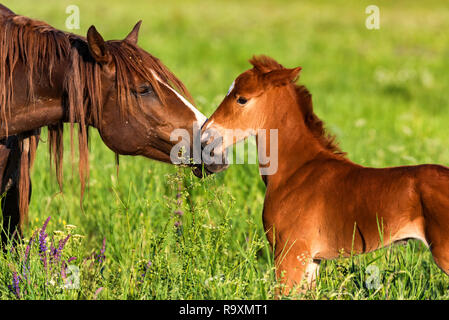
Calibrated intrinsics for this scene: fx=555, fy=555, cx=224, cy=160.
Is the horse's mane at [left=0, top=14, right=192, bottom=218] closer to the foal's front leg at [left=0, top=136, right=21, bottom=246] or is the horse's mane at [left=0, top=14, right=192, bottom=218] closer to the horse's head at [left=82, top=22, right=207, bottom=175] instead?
the horse's head at [left=82, top=22, right=207, bottom=175]

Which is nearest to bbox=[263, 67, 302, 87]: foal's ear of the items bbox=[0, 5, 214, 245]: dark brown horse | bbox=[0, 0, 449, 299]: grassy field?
bbox=[0, 5, 214, 245]: dark brown horse

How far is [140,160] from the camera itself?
6336 mm

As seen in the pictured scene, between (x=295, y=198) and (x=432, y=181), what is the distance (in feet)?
2.58

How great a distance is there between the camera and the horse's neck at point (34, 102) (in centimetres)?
349

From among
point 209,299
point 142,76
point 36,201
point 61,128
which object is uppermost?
point 142,76

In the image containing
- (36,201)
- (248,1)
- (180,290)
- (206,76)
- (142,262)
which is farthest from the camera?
(248,1)

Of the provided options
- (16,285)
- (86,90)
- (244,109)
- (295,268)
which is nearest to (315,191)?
(295,268)

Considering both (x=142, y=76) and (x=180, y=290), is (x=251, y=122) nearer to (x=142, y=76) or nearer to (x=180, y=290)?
(x=142, y=76)

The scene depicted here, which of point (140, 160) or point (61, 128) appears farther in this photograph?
point (140, 160)

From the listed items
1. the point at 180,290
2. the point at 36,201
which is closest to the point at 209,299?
the point at 180,290

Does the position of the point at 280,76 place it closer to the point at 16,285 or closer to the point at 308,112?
the point at 308,112

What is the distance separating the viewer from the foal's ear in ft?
10.8

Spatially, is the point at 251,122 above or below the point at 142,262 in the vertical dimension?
above

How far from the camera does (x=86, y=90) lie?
3.51 meters
